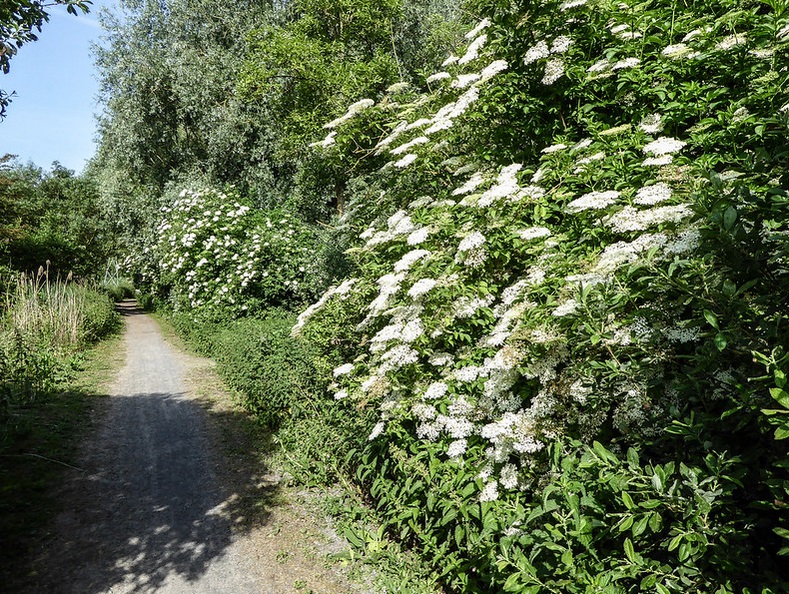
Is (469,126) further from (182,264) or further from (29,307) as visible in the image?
(182,264)

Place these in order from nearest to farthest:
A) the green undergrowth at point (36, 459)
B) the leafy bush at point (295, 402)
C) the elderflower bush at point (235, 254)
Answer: the green undergrowth at point (36, 459), the leafy bush at point (295, 402), the elderflower bush at point (235, 254)

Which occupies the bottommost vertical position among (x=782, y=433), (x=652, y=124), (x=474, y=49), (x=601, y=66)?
(x=782, y=433)

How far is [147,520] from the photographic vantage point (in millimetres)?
5000

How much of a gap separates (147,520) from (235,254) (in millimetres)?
9532

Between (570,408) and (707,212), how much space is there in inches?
59.7

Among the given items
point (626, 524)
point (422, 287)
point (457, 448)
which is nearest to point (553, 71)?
point (422, 287)

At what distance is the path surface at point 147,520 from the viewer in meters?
4.14

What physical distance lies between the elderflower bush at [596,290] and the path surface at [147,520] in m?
1.59

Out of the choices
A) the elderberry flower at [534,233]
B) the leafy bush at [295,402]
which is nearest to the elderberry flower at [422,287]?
the elderberry flower at [534,233]

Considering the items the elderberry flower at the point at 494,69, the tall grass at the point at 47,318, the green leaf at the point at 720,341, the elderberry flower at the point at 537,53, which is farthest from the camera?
the tall grass at the point at 47,318

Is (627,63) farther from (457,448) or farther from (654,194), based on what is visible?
(457,448)

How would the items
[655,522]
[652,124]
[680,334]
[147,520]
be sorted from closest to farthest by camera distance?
[655,522] → [680,334] → [652,124] → [147,520]

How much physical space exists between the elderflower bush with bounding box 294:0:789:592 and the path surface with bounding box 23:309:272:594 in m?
1.59

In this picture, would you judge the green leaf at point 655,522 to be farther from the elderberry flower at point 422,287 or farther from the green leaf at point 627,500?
the elderberry flower at point 422,287
